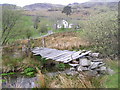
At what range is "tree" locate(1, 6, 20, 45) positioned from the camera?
16.6m

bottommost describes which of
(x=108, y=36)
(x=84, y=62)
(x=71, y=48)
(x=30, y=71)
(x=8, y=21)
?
(x=30, y=71)

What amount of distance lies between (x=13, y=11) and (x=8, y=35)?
263 centimetres

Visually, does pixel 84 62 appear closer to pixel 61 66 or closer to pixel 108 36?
pixel 61 66

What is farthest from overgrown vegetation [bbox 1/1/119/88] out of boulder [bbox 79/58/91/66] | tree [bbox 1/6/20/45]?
boulder [bbox 79/58/91/66]

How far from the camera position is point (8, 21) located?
670 inches

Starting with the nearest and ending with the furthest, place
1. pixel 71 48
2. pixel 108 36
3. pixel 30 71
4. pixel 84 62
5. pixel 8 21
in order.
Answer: pixel 84 62 < pixel 108 36 < pixel 30 71 < pixel 71 48 < pixel 8 21

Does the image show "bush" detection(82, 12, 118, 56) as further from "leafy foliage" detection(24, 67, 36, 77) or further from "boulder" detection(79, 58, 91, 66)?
"leafy foliage" detection(24, 67, 36, 77)

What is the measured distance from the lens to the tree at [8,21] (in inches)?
652

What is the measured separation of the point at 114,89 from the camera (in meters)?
3.26

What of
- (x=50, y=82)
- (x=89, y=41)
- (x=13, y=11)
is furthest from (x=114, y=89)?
(x=13, y=11)

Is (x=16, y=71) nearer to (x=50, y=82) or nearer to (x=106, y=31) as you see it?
(x=106, y=31)

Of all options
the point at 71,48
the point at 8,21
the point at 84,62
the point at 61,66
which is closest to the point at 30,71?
the point at 61,66

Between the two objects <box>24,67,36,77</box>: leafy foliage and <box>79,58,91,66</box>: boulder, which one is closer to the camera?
<box>79,58,91,66</box>: boulder

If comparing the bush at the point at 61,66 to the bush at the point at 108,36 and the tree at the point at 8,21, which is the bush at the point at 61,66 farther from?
the tree at the point at 8,21
